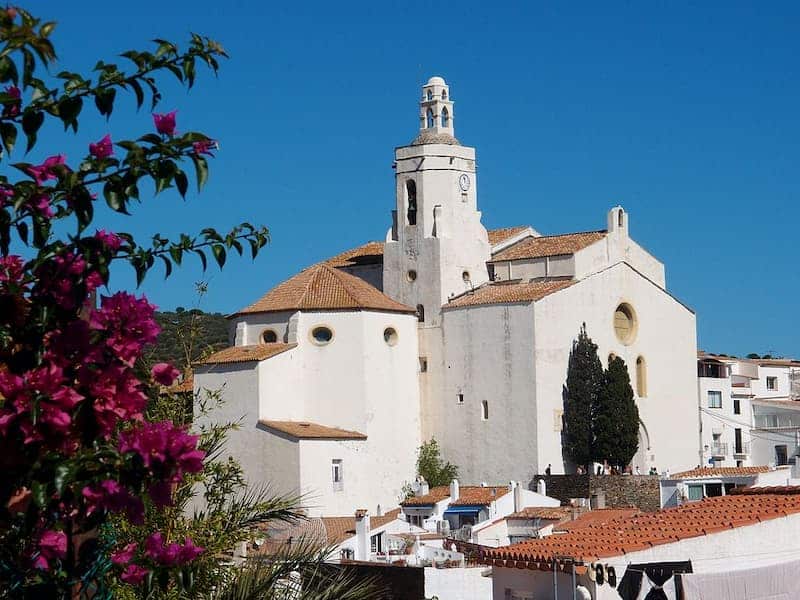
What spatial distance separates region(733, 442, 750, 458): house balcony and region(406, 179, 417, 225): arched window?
1795 centimetres

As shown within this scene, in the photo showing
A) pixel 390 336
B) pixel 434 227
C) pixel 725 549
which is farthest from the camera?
pixel 434 227

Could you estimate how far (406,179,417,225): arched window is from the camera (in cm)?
6125

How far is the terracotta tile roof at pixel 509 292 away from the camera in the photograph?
2217 inches

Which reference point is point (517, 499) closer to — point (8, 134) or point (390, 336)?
point (390, 336)

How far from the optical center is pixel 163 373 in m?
6.91

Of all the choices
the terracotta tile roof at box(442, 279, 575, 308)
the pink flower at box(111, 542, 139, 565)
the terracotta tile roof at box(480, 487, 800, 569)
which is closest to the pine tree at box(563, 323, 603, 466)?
the terracotta tile roof at box(442, 279, 575, 308)

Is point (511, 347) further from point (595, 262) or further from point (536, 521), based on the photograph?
point (536, 521)

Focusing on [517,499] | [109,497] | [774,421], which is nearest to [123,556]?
[109,497]

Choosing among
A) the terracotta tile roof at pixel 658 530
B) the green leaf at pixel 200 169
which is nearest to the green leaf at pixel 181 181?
the green leaf at pixel 200 169

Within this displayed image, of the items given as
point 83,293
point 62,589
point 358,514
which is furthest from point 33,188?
point 358,514

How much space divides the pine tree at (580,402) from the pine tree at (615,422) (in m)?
0.28

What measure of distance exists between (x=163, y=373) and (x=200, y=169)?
0.99 m

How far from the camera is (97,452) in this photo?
6.32m

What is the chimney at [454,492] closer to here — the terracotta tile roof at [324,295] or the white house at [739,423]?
the terracotta tile roof at [324,295]
